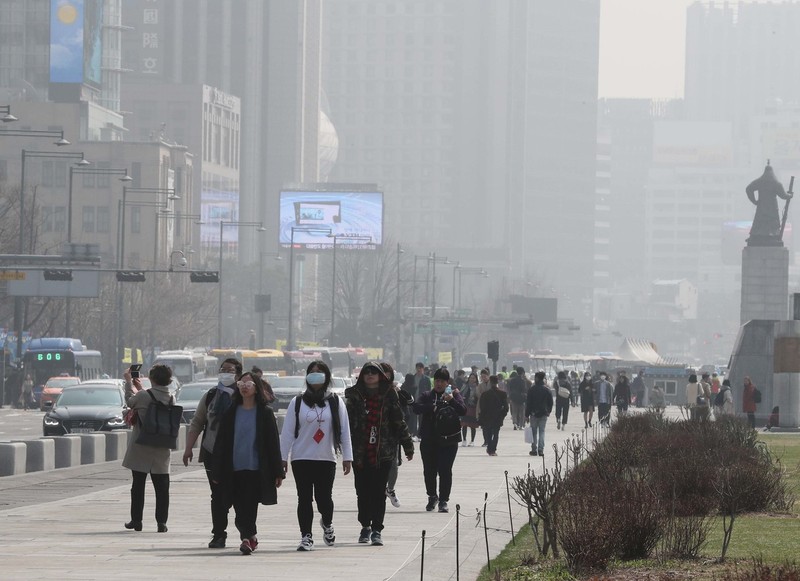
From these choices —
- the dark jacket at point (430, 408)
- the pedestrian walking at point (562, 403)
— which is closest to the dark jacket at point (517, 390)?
the pedestrian walking at point (562, 403)

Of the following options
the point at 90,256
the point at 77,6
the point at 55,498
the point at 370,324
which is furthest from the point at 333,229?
the point at 55,498

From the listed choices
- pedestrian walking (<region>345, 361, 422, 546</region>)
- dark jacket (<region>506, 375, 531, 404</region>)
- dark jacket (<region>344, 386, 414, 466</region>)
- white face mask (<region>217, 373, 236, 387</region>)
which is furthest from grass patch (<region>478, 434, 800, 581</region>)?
dark jacket (<region>506, 375, 531, 404</region>)

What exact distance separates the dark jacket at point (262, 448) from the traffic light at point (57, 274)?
51938 millimetres

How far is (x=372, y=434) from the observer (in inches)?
623

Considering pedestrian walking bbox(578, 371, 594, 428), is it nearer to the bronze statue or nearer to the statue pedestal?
the statue pedestal

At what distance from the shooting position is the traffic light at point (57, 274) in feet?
217

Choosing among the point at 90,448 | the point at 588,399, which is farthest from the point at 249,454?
the point at 588,399

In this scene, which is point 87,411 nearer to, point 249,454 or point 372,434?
point 372,434

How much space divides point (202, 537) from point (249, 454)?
1860 mm

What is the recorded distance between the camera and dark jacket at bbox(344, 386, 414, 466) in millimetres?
15828

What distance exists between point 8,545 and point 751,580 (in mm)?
7212

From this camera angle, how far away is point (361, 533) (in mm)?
16047

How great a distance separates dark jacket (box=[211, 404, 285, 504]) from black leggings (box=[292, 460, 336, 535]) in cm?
16

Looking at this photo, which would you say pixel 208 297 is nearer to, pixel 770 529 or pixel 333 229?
pixel 333 229
